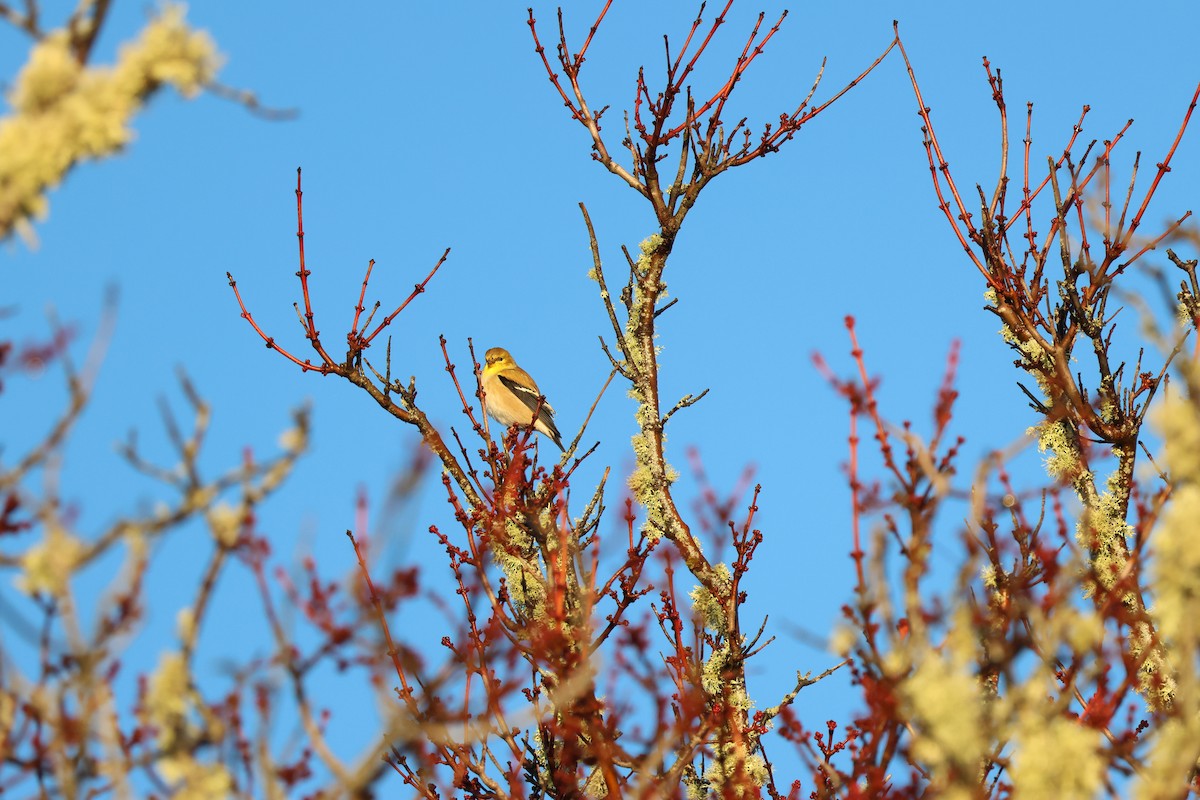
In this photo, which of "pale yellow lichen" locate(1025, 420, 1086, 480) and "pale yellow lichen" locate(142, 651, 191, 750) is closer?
"pale yellow lichen" locate(142, 651, 191, 750)

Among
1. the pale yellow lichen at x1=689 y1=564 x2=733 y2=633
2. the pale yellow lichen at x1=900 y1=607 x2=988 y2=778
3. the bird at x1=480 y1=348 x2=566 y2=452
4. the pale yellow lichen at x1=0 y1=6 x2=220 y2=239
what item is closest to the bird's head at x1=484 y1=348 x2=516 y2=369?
the bird at x1=480 y1=348 x2=566 y2=452

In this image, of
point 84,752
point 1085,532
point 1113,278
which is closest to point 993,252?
point 1113,278

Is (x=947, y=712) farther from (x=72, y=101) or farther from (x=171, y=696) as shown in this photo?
(x=72, y=101)

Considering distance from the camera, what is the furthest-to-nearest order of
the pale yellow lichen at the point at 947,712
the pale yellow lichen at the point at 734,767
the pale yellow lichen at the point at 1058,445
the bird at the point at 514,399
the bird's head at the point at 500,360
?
the bird's head at the point at 500,360 < the bird at the point at 514,399 < the pale yellow lichen at the point at 1058,445 < the pale yellow lichen at the point at 734,767 < the pale yellow lichen at the point at 947,712

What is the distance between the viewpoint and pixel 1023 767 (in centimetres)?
245

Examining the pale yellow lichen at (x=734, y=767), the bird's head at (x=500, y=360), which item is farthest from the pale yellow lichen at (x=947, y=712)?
the bird's head at (x=500, y=360)

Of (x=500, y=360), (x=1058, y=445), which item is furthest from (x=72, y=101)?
(x=500, y=360)

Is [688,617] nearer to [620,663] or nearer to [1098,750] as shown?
[620,663]

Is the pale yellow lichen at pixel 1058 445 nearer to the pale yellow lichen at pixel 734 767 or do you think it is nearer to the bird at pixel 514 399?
the pale yellow lichen at pixel 734 767

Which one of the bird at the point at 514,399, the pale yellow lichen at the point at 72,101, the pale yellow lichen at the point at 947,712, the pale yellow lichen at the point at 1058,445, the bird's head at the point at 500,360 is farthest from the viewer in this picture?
the bird's head at the point at 500,360

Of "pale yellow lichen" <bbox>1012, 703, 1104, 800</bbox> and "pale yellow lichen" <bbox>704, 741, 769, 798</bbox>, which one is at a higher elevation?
"pale yellow lichen" <bbox>704, 741, 769, 798</bbox>

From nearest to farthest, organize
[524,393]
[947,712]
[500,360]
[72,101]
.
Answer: [947,712]
[72,101]
[524,393]
[500,360]

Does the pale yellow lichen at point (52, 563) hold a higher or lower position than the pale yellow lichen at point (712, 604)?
lower

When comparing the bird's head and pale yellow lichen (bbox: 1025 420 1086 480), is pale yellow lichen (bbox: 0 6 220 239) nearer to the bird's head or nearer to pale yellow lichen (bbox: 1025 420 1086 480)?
pale yellow lichen (bbox: 1025 420 1086 480)
